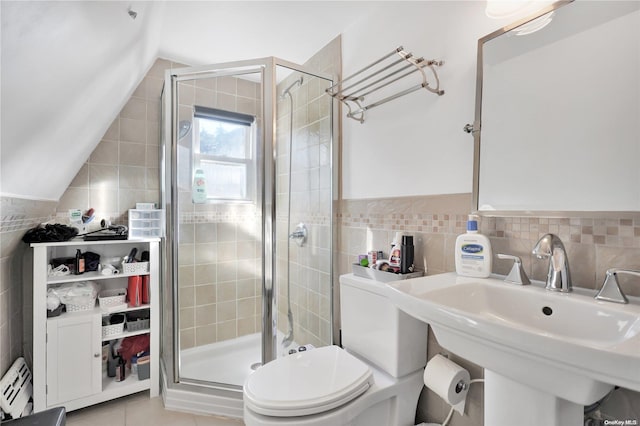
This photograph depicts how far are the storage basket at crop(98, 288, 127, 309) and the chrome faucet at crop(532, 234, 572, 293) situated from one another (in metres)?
2.13

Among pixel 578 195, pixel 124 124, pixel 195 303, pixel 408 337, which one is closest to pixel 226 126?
pixel 124 124

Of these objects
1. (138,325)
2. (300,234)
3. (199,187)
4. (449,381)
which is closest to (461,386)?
(449,381)

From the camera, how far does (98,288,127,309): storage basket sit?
5.87 ft

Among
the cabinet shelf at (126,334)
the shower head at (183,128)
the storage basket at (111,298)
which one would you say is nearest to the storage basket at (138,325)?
the cabinet shelf at (126,334)

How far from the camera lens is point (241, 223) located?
194 centimetres

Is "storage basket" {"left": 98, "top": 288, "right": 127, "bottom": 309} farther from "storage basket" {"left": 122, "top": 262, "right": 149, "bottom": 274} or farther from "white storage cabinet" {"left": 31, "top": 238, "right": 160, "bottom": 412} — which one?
"storage basket" {"left": 122, "top": 262, "right": 149, "bottom": 274}

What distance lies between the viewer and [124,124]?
2.11 meters

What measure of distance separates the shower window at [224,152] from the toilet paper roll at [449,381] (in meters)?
1.30

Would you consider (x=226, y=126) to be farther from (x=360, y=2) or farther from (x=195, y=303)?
(x=195, y=303)

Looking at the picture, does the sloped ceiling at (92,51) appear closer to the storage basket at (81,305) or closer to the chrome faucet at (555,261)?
the storage basket at (81,305)

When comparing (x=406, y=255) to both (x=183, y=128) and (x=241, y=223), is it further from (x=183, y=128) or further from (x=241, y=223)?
(x=183, y=128)

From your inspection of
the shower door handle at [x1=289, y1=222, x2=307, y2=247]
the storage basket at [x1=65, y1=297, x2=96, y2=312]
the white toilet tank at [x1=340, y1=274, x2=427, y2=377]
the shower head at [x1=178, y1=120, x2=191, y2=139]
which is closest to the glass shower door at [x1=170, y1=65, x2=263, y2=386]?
the shower head at [x1=178, y1=120, x2=191, y2=139]

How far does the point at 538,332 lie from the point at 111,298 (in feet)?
6.88

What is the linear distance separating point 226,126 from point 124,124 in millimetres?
809
